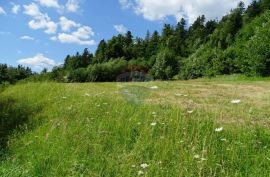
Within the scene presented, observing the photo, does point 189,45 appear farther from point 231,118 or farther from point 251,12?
point 231,118

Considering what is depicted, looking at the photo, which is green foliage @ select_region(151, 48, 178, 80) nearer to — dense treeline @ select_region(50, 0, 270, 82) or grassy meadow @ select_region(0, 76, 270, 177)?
dense treeline @ select_region(50, 0, 270, 82)

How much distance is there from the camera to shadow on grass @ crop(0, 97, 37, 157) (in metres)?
8.22

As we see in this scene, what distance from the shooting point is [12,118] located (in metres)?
9.64

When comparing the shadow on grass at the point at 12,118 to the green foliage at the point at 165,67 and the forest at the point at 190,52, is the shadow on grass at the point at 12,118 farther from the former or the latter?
the green foliage at the point at 165,67

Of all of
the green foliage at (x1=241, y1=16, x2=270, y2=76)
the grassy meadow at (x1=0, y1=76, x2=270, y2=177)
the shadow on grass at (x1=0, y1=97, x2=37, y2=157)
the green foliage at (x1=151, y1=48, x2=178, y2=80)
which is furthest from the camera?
the green foliage at (x1=151, y1=48, x2=178, y2=80)

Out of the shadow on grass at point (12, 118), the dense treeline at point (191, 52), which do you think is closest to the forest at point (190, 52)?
the dense treeline at point (191, 52)

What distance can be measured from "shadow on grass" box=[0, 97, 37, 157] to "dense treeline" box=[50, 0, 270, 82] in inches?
881

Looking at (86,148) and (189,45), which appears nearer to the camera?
(86,148)

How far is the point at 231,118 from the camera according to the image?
775 centimetres

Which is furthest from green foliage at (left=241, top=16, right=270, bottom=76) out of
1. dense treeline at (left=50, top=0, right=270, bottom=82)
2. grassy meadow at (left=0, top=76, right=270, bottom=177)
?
grassy meadow at (left=0, top=76, right=270, bottom=177)

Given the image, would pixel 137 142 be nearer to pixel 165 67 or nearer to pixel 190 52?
pixel 165 67

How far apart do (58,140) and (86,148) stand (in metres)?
0.73

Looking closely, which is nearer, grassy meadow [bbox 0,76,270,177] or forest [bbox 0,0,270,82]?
grassy meadow [bbox 0,76,270,177]

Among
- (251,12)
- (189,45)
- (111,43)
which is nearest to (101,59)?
(111,43)
